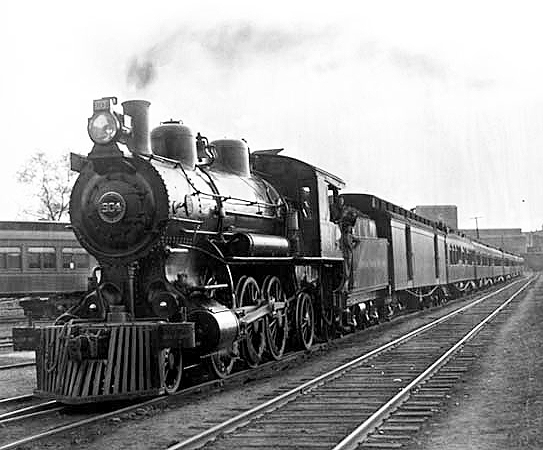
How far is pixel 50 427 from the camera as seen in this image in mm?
7301

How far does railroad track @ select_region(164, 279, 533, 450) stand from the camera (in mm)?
6293

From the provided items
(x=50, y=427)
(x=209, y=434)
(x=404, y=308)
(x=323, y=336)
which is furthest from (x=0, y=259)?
(x=209, y=434)

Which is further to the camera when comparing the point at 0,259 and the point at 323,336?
the point at 0,259

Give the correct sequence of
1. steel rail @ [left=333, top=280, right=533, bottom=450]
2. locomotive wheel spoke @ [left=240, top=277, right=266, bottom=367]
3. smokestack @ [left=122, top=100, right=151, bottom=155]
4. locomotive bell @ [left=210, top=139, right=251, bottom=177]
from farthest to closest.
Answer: locomotive bell @ [left=210, top=139, right=251, bottom=177] < locomotive wheel spoke @ [left=240, top=277, right=266, bottom=367] < smokestack @ [left=122, top=100, right=151, bottom=155] < steel rail @ [left=333, top=280, right=533, bottom=450]

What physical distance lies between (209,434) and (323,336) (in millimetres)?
8379

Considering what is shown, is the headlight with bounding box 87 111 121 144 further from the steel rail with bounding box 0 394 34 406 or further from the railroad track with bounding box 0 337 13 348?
the railroad track with bounding box 0 337 13 348

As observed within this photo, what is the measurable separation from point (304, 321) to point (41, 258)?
11.4m

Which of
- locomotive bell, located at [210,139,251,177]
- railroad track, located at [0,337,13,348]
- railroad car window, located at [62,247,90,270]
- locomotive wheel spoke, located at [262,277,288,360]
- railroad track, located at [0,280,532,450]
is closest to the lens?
railroad track, located at [0,280,532,450]

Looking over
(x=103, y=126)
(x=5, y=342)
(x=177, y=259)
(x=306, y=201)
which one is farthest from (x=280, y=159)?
(x=5, y=342)

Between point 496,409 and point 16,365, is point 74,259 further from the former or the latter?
point 496,409

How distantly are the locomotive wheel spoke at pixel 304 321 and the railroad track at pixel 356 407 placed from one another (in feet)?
4.07

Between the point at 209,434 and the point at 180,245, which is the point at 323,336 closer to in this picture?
the point at 180,245

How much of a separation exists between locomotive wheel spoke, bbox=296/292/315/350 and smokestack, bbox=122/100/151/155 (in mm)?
4585

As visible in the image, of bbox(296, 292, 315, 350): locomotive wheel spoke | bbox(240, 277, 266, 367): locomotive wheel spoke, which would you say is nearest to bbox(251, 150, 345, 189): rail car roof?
bbox(296, 292, 315, 350): locomotive wheel spoke
